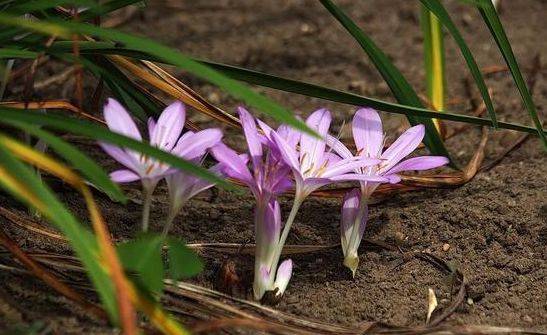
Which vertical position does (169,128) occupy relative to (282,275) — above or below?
above

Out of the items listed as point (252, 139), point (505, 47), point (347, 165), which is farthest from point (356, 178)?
point (505, 47)

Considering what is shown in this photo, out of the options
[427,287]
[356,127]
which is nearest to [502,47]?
[356,127]

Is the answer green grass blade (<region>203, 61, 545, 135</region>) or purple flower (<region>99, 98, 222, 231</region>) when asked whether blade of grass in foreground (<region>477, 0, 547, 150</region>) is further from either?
purple flower (<region>99, 98, 222, 231</region>)

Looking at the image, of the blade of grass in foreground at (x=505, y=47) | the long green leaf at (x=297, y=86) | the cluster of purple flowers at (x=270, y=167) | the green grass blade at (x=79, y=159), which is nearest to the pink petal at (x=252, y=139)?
the cluster of purple flowers at (x=270, y=167)

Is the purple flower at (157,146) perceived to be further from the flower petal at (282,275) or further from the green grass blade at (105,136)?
the flower petal at (282,275)

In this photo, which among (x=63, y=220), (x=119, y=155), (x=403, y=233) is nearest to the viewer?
(x=63, y=220)

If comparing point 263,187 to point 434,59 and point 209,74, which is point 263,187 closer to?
point 209,74

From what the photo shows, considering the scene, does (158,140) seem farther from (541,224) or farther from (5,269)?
(541,224)
